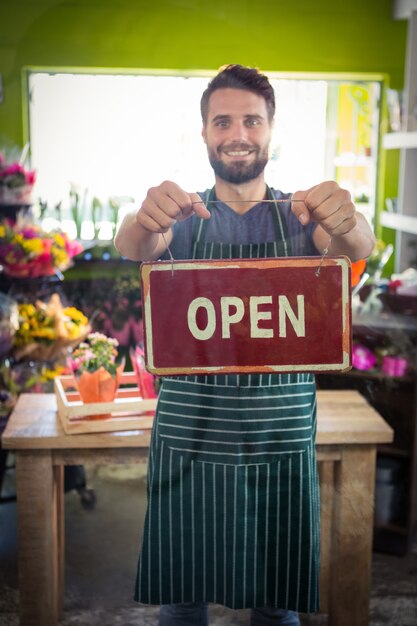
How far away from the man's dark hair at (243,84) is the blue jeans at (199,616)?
562mm

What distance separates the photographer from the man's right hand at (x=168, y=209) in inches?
28.9

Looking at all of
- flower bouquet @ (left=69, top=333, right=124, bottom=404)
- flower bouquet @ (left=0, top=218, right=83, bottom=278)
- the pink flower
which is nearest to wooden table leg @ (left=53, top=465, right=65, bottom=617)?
flower bouquet @ (left=69, top=333, right=124, bottom=404)

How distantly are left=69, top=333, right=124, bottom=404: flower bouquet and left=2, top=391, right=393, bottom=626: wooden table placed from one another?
0.06 meters

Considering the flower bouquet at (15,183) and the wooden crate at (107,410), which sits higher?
the flower bouquet at (15,183)

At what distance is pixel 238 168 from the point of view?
0.73 meters

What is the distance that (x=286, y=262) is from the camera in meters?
0.73

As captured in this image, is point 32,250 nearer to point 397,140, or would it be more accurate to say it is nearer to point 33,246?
point 33,246

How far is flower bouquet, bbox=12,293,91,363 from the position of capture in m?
0.91

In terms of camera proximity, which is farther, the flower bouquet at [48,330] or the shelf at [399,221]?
the flower bouquet at [48,330]

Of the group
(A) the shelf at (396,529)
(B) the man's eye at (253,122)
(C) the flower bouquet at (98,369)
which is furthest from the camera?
(A) the shelf at (396,529)

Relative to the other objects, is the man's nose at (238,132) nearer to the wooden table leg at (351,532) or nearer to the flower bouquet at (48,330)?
the flower bouquet at (48,330)

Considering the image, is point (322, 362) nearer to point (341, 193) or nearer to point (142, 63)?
point (341, 193)

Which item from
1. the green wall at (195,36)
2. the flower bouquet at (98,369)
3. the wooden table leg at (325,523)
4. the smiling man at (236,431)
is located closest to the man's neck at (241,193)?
the smiling man at (236,431)

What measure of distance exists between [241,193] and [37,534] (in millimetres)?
496
